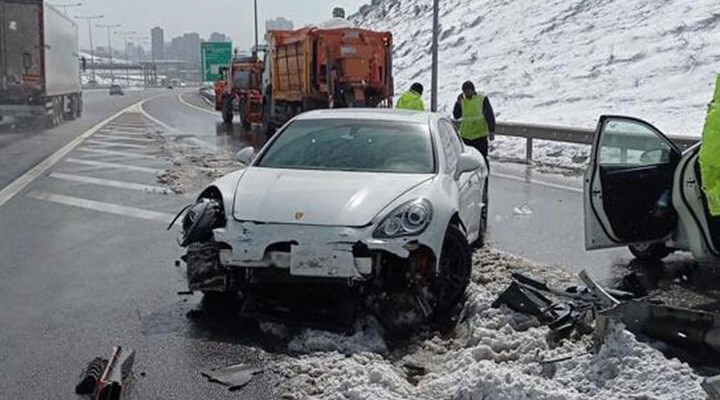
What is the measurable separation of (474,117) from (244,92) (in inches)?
726

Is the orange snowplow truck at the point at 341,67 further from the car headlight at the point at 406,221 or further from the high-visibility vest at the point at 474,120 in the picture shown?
the car headlight at the point at 406,221

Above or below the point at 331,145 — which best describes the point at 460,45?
above

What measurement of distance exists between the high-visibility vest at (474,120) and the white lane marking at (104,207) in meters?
5.05

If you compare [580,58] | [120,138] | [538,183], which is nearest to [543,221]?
[538,183]

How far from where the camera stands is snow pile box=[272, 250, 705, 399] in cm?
422

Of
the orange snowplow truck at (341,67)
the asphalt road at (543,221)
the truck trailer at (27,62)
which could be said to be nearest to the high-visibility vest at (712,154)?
the asphalt road at (543,221)

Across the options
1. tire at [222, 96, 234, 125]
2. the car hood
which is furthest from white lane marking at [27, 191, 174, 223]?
tire at [222, 96, 234, 125]

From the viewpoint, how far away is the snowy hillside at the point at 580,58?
2473cm

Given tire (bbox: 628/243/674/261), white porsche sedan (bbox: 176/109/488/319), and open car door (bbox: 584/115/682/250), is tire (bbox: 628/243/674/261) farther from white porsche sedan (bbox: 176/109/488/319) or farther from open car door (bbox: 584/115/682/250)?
white porsche sedan (bbox: 176/109/488/319)

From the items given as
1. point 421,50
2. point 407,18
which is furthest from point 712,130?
point 407,18

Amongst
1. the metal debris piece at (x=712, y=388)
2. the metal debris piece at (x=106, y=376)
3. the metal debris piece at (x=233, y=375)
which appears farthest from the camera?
the metal debris piece at (x=233, y=375)

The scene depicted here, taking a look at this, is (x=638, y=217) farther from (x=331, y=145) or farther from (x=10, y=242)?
(x=10, y=242)

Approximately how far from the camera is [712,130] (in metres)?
5.63

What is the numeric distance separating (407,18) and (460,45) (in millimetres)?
12949
